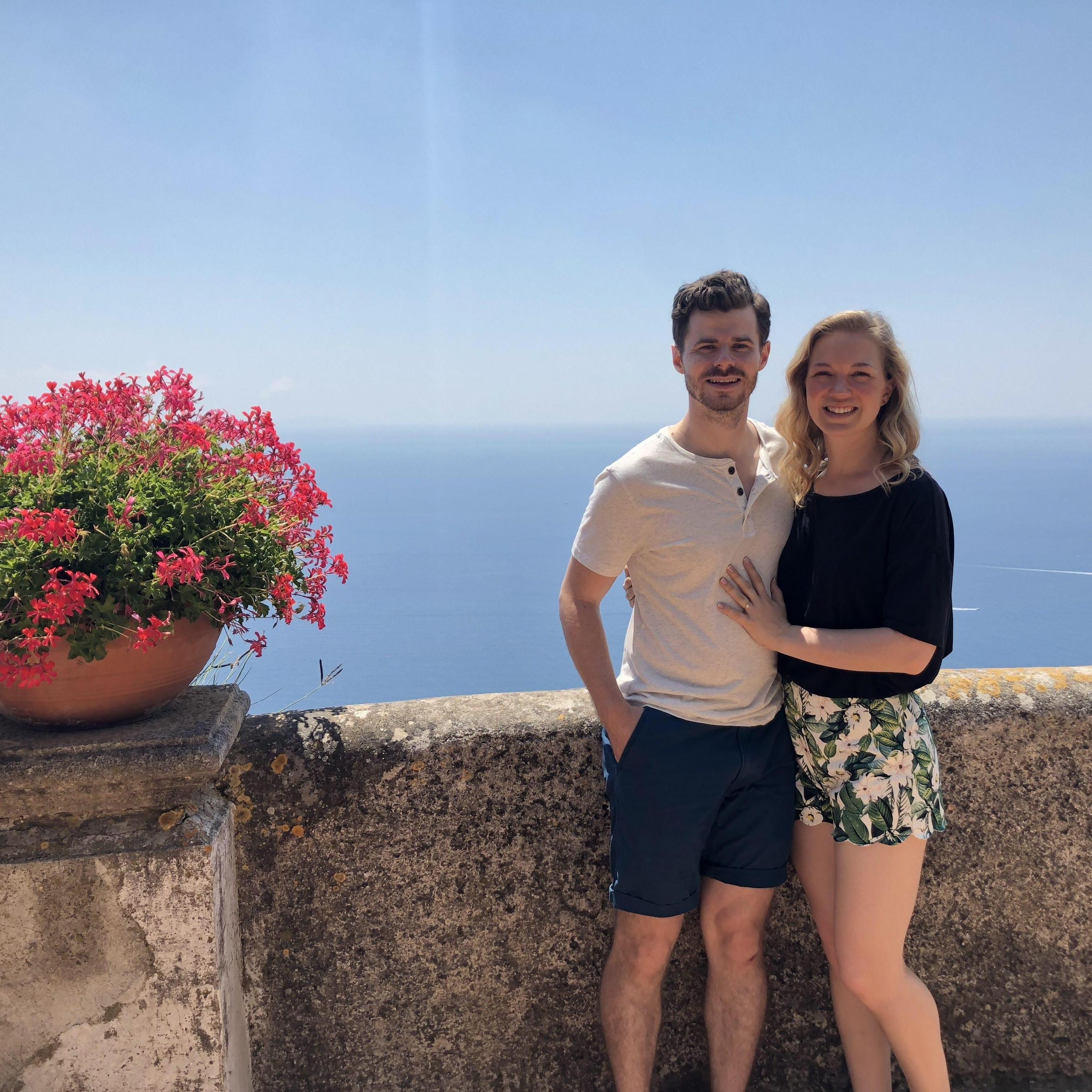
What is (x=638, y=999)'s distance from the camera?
1.87m

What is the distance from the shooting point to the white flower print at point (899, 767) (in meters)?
1.75

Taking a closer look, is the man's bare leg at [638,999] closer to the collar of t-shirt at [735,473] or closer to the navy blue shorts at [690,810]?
the navy blue shorts at [690,810]

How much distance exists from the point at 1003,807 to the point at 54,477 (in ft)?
7.33

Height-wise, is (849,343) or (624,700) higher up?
(849,343)

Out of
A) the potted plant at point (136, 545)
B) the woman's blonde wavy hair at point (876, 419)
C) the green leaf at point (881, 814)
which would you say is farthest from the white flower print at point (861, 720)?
the potted plant at point (136, 545)

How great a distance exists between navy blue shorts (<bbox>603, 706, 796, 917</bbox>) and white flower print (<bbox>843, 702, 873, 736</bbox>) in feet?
0.60

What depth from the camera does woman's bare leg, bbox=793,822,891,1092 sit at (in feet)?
6.16

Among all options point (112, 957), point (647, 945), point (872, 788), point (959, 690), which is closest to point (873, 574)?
point (872, 788)

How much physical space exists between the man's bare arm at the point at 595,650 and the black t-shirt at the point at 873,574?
388 millimetres

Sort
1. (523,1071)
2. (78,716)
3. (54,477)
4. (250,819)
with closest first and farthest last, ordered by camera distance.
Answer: (54,477)
(78,716)
(250,819)
(523,1071)

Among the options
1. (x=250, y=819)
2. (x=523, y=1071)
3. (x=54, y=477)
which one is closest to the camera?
(x=54, y=477)

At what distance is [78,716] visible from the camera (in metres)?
1.61

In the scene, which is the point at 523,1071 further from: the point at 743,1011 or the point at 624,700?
the point at 624,700

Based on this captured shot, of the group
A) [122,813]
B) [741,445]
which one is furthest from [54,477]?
[741,445]
